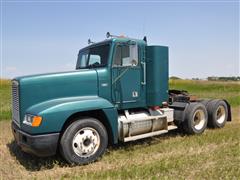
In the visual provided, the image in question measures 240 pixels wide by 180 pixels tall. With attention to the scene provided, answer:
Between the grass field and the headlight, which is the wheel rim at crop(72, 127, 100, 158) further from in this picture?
the headlight

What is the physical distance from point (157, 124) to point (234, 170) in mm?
2484

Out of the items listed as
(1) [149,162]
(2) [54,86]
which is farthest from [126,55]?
(1) [149,162]

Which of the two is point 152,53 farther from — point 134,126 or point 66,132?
point 66,132

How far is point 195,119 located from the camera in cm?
Answer: 821

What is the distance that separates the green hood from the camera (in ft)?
17.7

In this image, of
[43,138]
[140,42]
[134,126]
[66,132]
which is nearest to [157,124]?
[134,126]

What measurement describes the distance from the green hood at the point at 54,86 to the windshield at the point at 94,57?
505 millimetres

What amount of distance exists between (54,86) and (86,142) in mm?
1323

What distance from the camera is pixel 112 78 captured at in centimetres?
621

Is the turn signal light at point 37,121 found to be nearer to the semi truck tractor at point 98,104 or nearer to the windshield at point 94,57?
the semi truck tractor at point 98,104

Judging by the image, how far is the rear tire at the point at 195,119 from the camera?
772 centimetres

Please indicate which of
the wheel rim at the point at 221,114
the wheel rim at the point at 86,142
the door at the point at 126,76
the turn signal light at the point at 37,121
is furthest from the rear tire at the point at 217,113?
the turn signal light at the point at 37,121

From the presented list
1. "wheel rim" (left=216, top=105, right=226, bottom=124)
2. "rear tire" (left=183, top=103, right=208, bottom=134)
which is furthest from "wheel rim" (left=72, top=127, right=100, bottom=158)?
"wheel rim" (left=216, top=105, right=226, bottom=124)

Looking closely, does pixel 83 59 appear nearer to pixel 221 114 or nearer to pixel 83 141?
pixel 83 141
